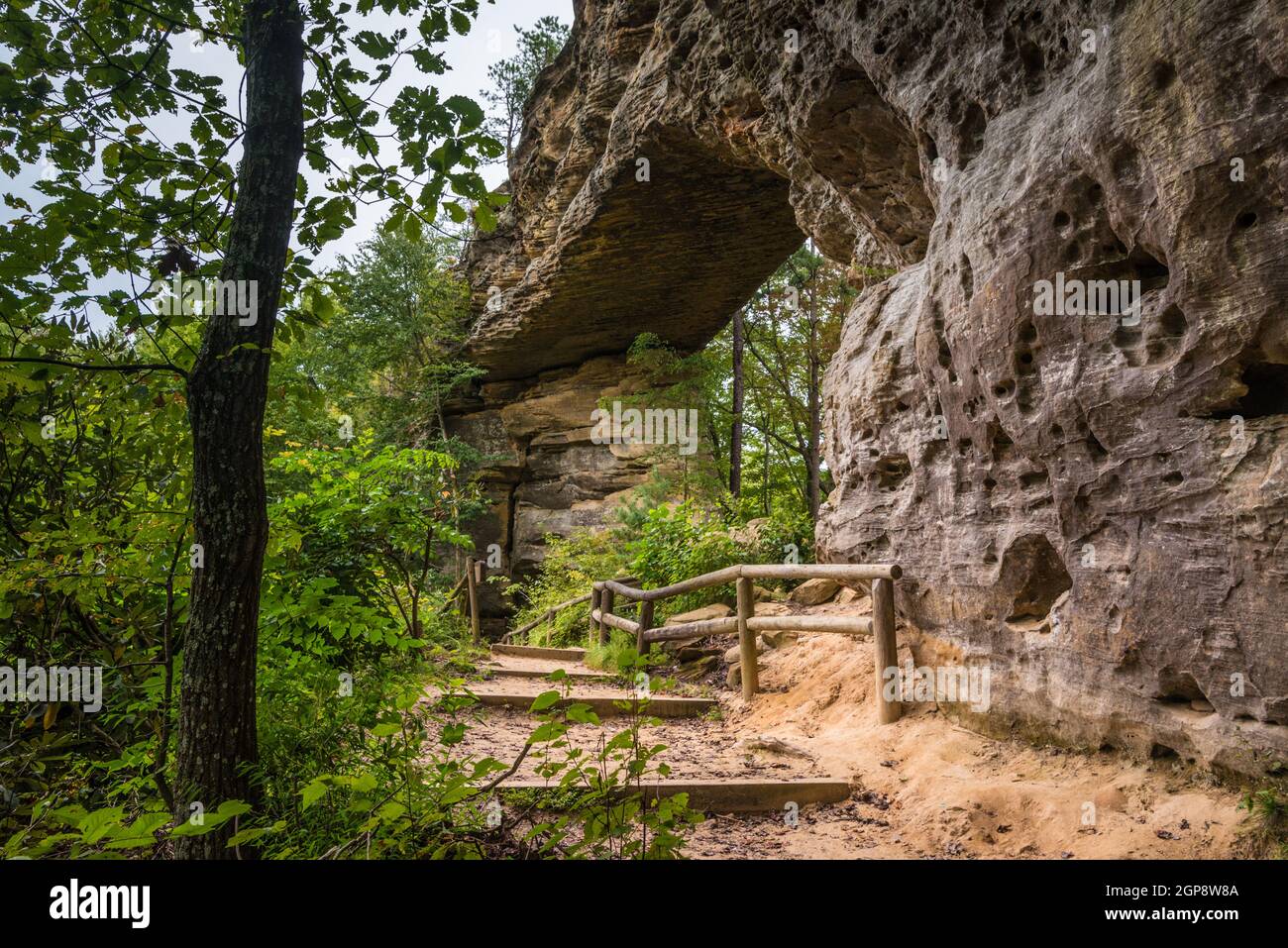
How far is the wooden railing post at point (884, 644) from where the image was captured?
5707mm

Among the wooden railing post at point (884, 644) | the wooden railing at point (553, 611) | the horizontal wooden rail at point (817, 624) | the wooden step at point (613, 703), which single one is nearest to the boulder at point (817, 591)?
the horizontal wooden rail at point (817, 624)

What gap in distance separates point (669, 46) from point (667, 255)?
447cm

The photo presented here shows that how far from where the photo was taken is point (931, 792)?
4496mm

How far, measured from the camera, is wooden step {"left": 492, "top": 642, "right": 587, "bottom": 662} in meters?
10.7

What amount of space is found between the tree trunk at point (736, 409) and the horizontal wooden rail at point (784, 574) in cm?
893

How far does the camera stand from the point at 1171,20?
12.2 feet

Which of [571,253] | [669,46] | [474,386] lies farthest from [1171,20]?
[474,386]

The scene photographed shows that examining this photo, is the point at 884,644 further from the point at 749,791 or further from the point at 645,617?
the point at 645,617

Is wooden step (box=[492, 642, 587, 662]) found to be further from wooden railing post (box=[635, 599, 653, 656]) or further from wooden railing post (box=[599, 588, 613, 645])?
wooden railing post (box=[635, 599, 653, 656])

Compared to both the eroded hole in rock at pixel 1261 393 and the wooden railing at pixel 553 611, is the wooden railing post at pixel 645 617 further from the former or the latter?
the eroded hole in rock at pixel 1261 393

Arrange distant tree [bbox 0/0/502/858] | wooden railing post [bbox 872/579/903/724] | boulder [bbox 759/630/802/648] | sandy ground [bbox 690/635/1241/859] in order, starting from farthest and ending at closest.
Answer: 1. boulder [bbox 759/630/802/648]
2. wooden railing post [bbox 872/579/903/724]
3. sandy ground [bbox 690/635/1241/859]
4. distant tree [bbox 0/0/502/858]

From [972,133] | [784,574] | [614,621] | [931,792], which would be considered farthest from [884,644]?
[614,621]

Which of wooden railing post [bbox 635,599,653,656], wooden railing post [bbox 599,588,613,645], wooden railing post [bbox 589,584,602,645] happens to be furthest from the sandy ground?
wooden railing post [bbox 589,584,602,645]
